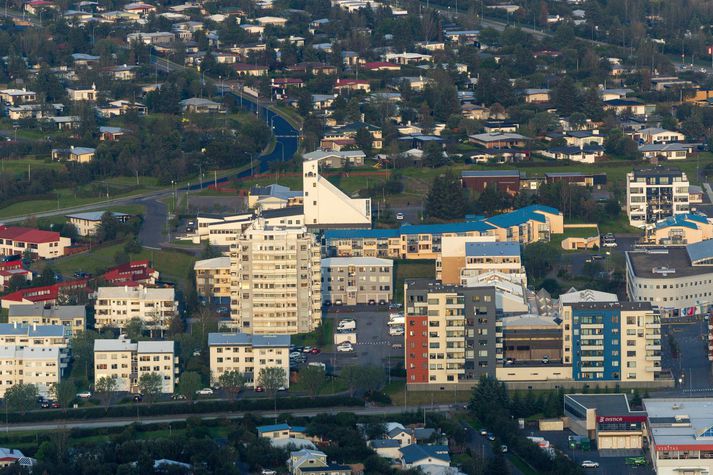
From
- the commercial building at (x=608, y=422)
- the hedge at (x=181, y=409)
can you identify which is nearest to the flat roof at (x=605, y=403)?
the commercial building at (x=608, y=422)

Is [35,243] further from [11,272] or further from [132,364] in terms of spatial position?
[132,364]

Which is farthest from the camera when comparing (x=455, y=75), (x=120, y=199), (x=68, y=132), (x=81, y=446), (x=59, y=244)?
(x=455, y=75)

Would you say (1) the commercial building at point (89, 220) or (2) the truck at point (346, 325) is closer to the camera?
(2) the truck at point (346, 325)

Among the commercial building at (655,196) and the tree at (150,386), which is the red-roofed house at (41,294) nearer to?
the tree at (150,386)

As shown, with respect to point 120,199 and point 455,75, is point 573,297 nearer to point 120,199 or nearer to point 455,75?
point 120,199

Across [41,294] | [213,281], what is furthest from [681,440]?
[41,294]

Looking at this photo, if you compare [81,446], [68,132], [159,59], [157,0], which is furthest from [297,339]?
[157,0]
